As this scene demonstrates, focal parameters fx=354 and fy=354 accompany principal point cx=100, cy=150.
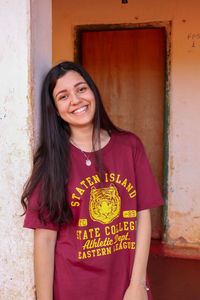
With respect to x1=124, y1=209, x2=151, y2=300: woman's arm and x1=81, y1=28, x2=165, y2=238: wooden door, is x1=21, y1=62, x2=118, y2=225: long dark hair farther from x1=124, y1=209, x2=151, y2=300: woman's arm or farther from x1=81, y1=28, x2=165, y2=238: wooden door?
x1=81, y1=28, x2=165, y2=238: wooden door

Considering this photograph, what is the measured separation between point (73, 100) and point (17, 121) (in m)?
0.26

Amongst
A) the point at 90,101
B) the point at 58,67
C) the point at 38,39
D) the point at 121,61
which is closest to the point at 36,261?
the point at 90,101

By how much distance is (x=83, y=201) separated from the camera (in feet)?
4.96

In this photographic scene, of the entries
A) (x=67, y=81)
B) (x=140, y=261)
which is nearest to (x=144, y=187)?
(x=140, y=261)

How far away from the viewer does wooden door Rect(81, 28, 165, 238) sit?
393cm

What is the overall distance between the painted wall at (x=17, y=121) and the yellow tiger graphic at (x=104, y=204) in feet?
1.02

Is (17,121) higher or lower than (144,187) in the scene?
higher

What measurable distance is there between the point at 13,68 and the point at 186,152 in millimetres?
2630

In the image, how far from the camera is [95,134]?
1.67 m

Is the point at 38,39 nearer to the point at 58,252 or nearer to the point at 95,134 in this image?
the point at 95,134

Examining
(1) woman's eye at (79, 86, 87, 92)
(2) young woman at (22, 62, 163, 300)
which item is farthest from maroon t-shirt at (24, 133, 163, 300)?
(1) woman's eye at (79, 86, 87, 92)

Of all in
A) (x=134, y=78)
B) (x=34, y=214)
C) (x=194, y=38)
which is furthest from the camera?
(x=134, y=78)

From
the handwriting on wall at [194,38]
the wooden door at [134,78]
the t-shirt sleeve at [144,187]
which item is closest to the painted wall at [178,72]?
the handwriting on wall at [194,38]

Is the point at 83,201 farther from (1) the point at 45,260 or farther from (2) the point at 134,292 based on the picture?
(2) the point at 134,292
